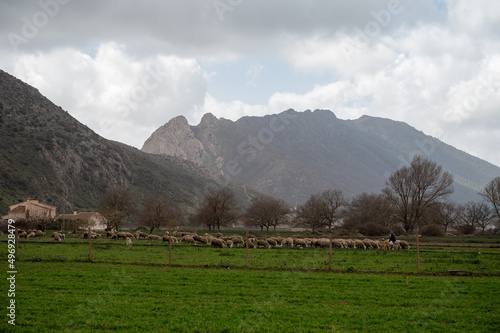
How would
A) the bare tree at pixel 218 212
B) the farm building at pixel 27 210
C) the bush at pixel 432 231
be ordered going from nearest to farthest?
the bush at pixel 432 231 → the farm building at pixel 27 210 → the bare tree at pixel 218 212

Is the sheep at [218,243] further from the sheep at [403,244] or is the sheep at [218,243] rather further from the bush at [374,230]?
the bush at [374,230]

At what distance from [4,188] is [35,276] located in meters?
102

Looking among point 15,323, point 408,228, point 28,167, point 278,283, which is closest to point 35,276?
point 15,323

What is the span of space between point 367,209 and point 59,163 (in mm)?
96385

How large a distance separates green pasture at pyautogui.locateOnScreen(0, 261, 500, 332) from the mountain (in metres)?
95.6

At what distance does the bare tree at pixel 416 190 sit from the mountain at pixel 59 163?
90522 mm

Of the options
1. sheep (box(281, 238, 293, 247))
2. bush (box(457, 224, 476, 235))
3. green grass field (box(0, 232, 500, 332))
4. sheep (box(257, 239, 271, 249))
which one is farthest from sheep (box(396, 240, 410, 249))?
bush (box(457, 224, 476, 235))

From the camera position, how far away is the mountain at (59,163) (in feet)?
369

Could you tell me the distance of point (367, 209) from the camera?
96.1m

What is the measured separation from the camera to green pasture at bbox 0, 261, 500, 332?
10.5 meters

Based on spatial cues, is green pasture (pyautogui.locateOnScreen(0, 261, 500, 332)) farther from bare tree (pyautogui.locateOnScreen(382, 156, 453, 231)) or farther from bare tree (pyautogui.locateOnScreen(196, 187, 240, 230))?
bare tree (pyautogui.locateOnScreen(196, 187, 240, 230))

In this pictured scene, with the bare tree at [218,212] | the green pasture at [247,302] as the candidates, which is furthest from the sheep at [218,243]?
the bare tree at [218,212]

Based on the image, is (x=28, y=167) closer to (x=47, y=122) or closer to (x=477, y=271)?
(x=47, y=122)

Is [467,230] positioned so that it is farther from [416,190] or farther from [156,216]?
[156,216]
